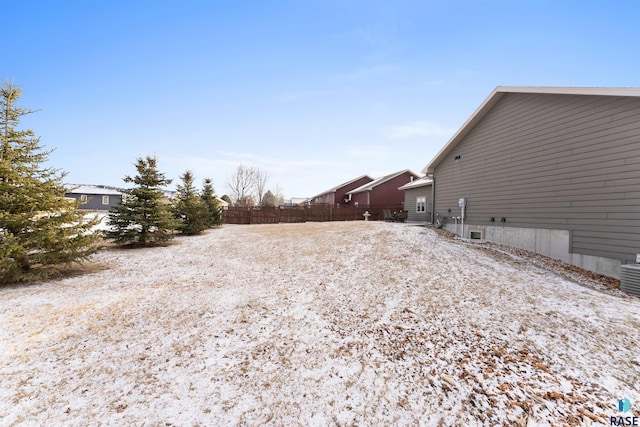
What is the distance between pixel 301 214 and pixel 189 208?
35.0 feet

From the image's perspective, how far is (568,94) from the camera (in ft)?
24.9

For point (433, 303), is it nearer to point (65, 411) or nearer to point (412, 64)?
point (65, 411)

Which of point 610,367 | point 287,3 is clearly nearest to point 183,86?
point 287,3

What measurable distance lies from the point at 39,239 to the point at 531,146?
46.5ft

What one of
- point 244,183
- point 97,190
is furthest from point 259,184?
point 97,190

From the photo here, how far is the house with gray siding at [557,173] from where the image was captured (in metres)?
6.41

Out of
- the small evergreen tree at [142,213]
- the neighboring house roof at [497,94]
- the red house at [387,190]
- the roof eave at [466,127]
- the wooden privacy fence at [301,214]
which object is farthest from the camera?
the red house at [387,190]

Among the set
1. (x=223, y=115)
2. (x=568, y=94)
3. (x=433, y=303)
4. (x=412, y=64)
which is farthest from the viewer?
(x=223, y=115)

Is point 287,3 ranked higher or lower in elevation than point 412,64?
higher

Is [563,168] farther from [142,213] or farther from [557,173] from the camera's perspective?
[142,213]

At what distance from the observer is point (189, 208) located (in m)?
13.6

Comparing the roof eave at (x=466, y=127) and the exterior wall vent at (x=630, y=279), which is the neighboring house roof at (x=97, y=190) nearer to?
the roof eave at (x=466, y=127)

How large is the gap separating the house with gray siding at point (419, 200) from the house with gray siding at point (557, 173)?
4.03 m

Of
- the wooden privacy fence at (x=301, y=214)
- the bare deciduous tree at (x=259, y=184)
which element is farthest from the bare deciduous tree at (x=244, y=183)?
the wooden privacy fence at (x=301, y=214)
